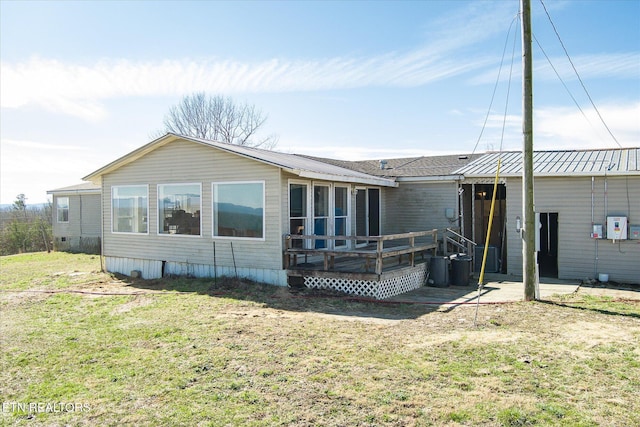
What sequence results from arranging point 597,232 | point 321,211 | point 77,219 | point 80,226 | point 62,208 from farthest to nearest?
point 62,208, point 77,219, point 80,226, point 321,211, point 597,232

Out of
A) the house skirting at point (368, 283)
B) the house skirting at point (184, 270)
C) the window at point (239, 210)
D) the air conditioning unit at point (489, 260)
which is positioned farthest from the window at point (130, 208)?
the air conditioning unit at point (489, 260)

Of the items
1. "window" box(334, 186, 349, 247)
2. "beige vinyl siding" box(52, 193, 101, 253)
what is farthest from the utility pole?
"beige vinyl siding" box(52, 193, 101, 253)

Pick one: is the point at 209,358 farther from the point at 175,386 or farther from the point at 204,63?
the point at 204,63

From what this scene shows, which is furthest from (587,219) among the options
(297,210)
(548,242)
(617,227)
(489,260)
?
(297,210)

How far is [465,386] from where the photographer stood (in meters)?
4.81

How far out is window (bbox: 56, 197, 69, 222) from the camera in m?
23.5

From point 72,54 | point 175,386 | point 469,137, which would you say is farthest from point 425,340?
point 469,137

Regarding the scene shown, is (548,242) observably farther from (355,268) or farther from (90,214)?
(90,214)

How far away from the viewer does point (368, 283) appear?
391 inches

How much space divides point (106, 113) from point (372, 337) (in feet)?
49.3

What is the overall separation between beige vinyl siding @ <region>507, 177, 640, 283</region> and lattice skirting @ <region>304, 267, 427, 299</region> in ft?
14.0

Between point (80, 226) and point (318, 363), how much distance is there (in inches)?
Answer: 820

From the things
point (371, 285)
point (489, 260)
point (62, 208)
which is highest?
point (62, 208)

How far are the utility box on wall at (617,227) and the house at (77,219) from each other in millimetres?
19988
